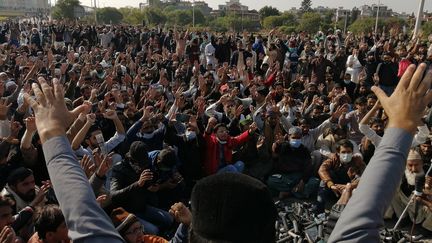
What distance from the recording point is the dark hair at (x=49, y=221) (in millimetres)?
2738

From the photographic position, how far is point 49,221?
274 centimetres

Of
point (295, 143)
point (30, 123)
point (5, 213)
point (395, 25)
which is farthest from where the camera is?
point (395, 25)

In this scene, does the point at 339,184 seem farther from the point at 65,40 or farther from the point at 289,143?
the point at 65,40

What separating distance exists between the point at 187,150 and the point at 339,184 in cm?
199

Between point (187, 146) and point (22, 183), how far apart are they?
2.65 meters

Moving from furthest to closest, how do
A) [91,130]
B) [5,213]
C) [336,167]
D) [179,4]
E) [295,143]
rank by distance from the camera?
[179,4]
[295,143]
[336,167]
[91,130]
[5,213]

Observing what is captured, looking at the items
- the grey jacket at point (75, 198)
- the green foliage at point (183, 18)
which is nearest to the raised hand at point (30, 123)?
the grey jacket at point (75, 198)

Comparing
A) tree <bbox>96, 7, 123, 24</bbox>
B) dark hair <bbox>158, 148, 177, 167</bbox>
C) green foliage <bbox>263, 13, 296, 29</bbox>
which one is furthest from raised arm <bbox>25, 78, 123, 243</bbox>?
tree <bbox>96, 7, 123, 24</bbox>

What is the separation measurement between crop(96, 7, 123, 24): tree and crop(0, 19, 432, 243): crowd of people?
57886 millimetres

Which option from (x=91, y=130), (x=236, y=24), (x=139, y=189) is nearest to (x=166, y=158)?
(x=139, y=189)

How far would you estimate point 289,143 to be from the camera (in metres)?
6.10

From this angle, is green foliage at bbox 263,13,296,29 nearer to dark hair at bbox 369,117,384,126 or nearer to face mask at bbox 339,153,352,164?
dark hair at bbox 369,117,384,126

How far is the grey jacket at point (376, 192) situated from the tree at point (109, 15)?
69978 mm

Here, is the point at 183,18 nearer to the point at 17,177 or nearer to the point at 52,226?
the point at 17,177
